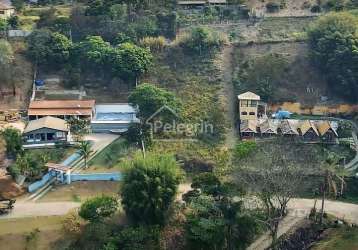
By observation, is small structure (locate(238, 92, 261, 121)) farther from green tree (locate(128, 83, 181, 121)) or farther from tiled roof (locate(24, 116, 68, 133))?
tiled roof (locate(24, 116, 68, 133))

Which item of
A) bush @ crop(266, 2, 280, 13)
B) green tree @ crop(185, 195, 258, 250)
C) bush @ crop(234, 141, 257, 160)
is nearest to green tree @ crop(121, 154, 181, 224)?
green tree @ crop(185, 195, 258, 250)

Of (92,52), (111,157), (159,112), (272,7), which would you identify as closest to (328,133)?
(159,112)

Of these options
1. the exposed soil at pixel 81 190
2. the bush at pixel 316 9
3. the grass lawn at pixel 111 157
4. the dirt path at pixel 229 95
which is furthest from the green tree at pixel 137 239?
the bush at pixel 316 9

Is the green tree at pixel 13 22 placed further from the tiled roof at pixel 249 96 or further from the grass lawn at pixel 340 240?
the grass lawn at pixel 340 240

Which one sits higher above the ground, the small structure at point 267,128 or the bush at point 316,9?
the bush at point 316,9

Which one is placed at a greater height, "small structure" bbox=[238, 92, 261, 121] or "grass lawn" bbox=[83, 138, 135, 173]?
"small structure" bbox=[238, 92, 261, 121]
